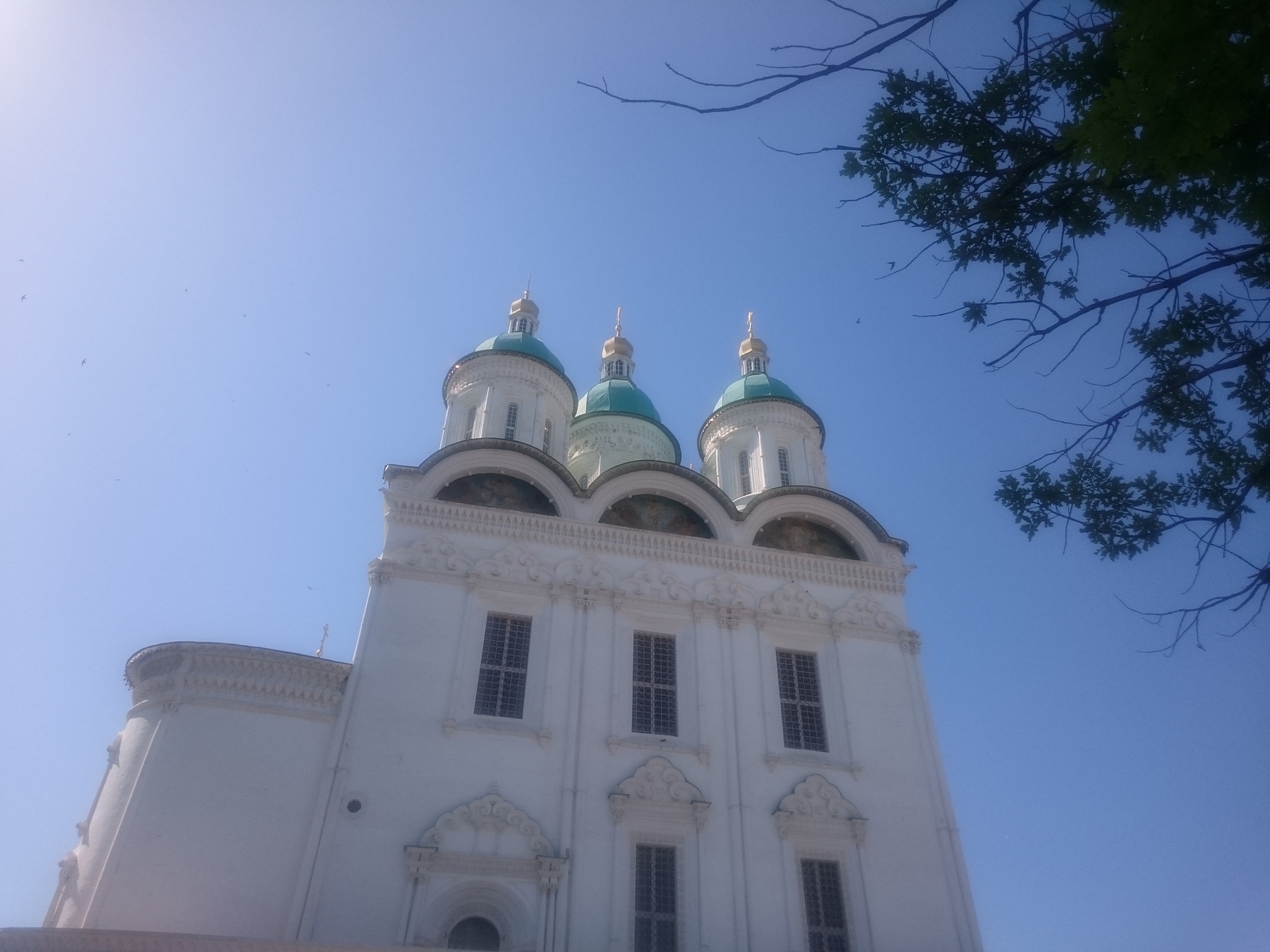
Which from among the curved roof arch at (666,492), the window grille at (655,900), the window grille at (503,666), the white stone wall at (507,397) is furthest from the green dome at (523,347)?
the window grille at (655,900)

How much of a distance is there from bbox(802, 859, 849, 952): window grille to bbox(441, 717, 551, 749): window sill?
399 cm

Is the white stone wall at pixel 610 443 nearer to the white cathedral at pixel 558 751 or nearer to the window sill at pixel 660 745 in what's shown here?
the white cathedral at pixel 558 751

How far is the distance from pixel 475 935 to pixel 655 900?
232 centimetres

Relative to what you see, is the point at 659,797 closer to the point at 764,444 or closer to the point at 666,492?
the point at 666,492

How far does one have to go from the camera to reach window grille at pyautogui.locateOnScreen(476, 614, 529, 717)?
13164 mm

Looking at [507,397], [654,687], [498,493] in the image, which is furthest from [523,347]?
[654,687]

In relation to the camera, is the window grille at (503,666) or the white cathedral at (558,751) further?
the window grille at (503,666)

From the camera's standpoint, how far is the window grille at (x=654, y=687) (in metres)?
13.4

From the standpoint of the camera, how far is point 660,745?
512 inches

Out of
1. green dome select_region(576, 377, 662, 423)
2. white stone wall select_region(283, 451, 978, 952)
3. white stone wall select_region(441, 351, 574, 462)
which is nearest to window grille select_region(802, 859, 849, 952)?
white stone wall select_region(283, 451, 978, 952)

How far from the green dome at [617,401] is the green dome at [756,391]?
189cm

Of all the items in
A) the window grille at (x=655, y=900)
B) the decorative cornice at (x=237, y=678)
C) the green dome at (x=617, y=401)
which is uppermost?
the green dome at (x=617, y=401)

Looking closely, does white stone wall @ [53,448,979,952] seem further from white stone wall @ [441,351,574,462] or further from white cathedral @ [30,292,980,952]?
white stone wall @ [441,351,574,462]

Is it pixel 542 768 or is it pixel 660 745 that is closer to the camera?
pixel 542 768
